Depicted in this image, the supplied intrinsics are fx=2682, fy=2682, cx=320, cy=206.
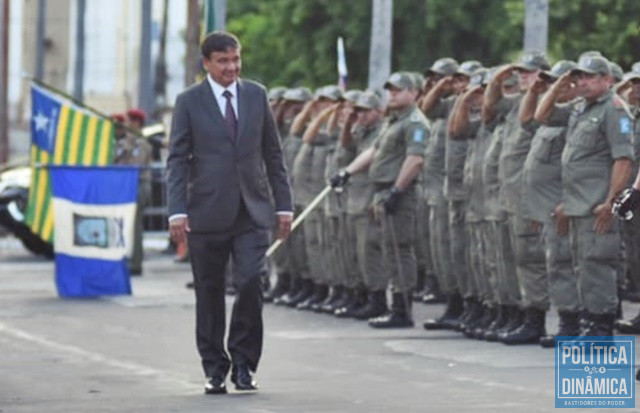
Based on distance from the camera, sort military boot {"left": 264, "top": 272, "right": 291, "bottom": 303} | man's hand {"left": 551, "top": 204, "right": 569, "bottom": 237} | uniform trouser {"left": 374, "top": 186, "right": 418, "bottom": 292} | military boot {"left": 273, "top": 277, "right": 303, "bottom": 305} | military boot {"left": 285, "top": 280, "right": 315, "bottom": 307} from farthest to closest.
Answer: military boot {"left": 264, "top": 272, "right": 291, "bottom": 303} < military boot {"left": 273, "top": 277, "right": 303, "bottom": 305} < military boot {"left": 285, "top": 280, "right": 315, "bottom": 307} < uniform trouser {"left": 374, "top": 186, "right": 418, "bottom": 292} < man's hand {"left": 551, "top": 204, "right": 569, "bottom": 237}

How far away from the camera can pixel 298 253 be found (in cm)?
2462

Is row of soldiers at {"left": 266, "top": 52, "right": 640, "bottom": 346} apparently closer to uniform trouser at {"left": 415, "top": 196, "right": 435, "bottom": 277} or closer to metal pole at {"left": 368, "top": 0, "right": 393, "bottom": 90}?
uniform trouser at {"left": 415, "top": 196, "right": 435, "bottom": 277}

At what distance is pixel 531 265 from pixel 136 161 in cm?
1238

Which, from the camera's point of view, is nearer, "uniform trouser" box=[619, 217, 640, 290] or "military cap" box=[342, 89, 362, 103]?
"uniform trouser" box=[619, 217, 640, 290]

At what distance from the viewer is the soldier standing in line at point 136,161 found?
29.7 m

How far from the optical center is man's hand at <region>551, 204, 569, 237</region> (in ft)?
57.2

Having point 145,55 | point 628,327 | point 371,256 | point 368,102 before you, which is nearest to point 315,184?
point 368,102

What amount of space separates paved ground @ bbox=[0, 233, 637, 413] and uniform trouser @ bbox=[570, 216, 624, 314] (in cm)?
47

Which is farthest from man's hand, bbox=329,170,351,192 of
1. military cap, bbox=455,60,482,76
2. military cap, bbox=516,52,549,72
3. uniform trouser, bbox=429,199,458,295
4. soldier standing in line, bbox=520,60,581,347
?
soldier standing in line, bbox=520,60,581,347

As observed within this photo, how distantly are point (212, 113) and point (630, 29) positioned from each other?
31506 mm

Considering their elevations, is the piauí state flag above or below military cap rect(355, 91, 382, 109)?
below

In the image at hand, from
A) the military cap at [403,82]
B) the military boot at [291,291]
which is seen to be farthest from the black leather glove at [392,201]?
the military boot at [291,291]

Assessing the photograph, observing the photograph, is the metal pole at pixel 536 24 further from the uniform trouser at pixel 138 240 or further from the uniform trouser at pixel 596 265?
the uniform trouser at pixel 138 240

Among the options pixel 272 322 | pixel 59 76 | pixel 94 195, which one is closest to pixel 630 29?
pixel 94 195
